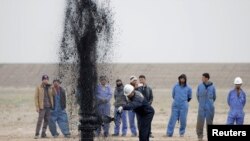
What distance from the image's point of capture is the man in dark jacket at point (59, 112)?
85.6 ft

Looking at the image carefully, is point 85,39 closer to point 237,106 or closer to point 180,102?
point 237,106

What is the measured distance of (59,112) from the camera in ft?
87.0

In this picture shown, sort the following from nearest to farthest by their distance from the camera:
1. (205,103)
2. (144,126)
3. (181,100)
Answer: (144,126)
(205,103)
(181,100)

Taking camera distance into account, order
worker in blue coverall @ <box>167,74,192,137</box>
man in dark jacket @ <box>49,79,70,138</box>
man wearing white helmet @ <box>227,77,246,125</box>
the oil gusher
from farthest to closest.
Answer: man in dark jacket @ <box>49,79,70,138</box>, worker in blue coverall @ <box>167,74,192,137</box>, man wearing white helmet @ <box>227,77,246,125</box>, the oil gusher

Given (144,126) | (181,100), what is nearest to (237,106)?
(181,100)

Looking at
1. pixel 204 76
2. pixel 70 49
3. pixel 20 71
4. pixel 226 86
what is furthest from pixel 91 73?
pixel 20 71

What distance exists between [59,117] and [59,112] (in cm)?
16

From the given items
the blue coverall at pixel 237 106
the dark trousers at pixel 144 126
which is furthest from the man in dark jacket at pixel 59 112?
the dark trousers at pixel 144 126

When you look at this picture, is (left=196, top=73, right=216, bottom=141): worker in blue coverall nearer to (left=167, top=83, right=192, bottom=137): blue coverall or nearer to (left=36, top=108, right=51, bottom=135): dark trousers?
(left=167, top=83, right=192, bottom=137): blue coverall

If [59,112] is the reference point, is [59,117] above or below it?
below

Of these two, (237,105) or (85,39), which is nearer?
(85,39)

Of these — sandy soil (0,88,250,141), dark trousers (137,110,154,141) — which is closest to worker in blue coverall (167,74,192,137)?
sandy soil (0,88,250,141)

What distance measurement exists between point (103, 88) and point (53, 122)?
6.12 feet

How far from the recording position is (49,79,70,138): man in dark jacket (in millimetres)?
26094
